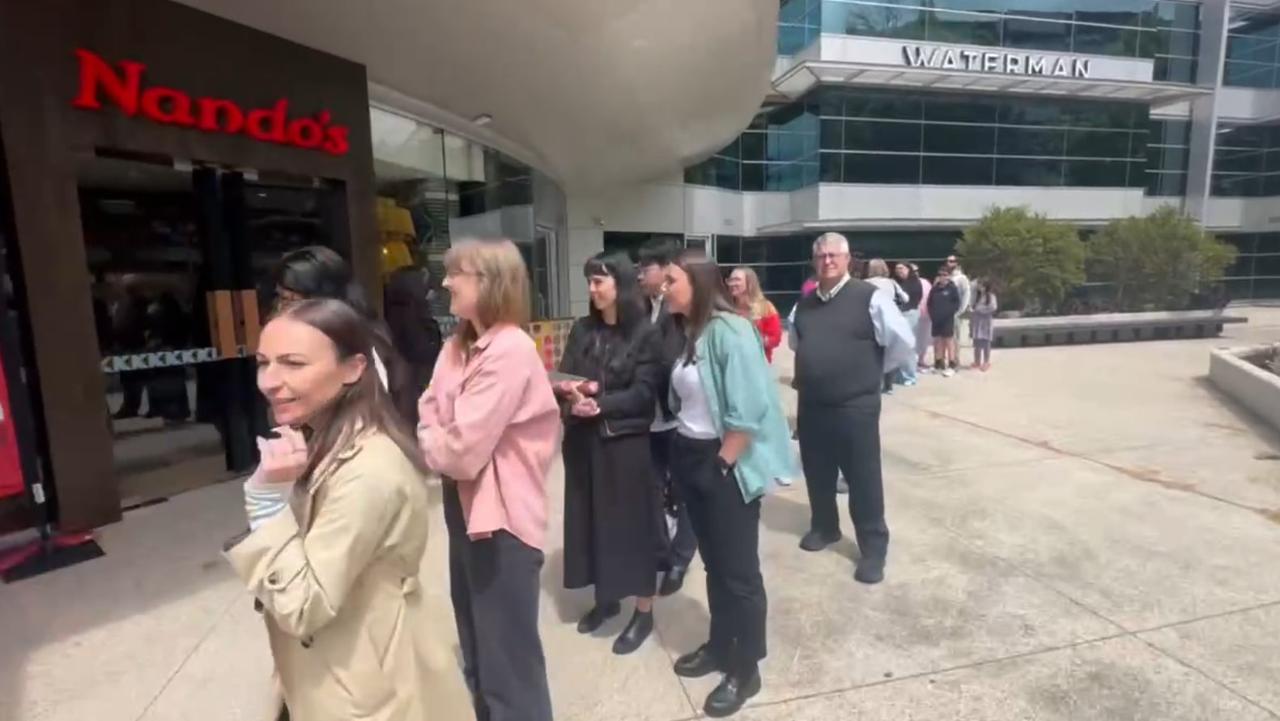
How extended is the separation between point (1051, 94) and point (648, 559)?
29.0 meters

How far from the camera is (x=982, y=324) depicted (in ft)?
38.0

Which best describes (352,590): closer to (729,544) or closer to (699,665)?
(729,544)

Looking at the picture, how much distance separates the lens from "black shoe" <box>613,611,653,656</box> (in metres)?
3.18

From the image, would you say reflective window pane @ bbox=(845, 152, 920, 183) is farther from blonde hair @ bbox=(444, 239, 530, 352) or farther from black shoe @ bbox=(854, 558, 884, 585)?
blonde hair @ bbox=(444, 239, 530, 352)

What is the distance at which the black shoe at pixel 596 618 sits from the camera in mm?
3373

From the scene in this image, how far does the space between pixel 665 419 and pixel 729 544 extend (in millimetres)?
929

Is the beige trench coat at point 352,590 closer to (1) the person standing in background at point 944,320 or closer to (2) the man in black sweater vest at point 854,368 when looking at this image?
(2) the man in black sweater vest at point 854,368

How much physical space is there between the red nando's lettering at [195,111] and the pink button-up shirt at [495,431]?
14.5ft

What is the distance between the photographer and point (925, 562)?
4.07 meters

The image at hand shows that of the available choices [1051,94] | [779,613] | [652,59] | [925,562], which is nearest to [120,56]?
[652,59]

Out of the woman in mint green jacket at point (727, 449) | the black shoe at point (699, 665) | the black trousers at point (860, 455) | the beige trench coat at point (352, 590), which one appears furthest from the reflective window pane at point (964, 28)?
the beige trench coat at point (352, 590)

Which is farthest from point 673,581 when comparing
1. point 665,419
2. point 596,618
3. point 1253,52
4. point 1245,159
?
point 1253,52

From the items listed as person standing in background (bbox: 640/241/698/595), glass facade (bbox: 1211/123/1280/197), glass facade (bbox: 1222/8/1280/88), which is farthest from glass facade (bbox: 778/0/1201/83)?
person standing in background (bbox: 640/241/698/595)

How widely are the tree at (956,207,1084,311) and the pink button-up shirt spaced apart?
19.0 metres
